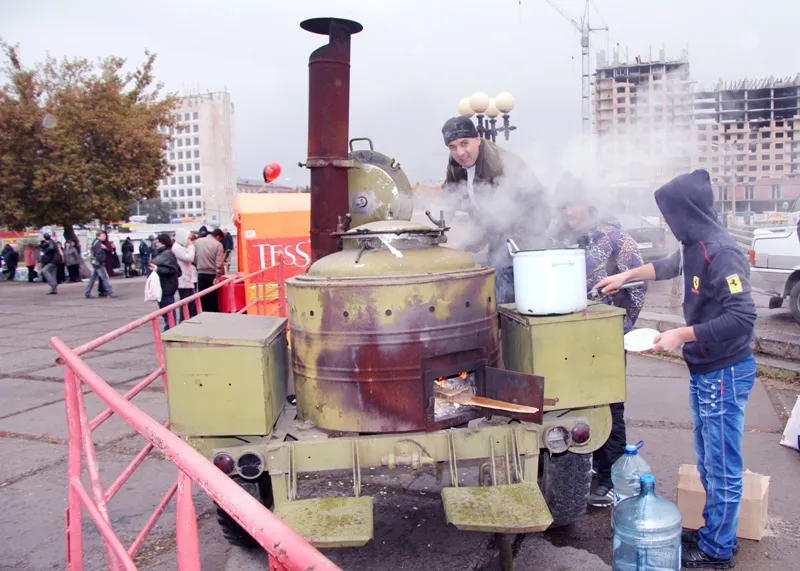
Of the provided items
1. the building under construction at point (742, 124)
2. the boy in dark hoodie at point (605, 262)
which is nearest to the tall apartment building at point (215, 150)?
the building under construction at point (742, 124)

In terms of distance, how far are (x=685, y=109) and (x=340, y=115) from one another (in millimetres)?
3394

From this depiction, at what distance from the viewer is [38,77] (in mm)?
21125

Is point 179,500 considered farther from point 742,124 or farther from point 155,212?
point 155,212

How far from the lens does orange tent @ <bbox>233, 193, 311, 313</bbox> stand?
30.2 feet

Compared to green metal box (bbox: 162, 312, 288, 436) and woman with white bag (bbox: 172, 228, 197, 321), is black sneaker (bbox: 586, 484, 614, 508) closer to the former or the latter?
green metal box (bbox: 162, 312, 288, 436)

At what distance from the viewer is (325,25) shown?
4.53 metres

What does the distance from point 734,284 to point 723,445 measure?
31.0 inches

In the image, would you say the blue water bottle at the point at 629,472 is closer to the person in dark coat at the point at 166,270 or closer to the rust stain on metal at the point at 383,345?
the rust stain on metal at the point at 383,345

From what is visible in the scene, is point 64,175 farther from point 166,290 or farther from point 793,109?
point 793,109

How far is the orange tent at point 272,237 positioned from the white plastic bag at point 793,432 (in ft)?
20.5

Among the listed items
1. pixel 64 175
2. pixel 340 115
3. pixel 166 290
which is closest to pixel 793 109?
pixel 340 115

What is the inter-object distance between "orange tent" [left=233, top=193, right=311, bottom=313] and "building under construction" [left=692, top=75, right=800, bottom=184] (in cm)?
529

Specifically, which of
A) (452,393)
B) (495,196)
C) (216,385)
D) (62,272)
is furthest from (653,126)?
(62,272)

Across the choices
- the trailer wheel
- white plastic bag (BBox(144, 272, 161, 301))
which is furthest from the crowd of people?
the trailer wheel
